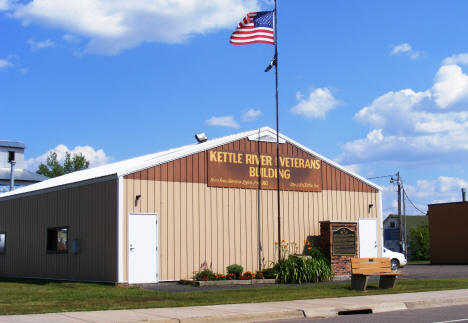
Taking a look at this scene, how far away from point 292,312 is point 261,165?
1112 centimetres

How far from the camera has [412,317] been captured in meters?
12.4

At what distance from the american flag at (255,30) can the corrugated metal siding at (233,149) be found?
12.1 feet

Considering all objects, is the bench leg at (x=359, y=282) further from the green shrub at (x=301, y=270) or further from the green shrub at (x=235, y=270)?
the green shrub at (x=235, y=270)

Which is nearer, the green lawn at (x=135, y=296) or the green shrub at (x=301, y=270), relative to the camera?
the green lawn at (x=135, y=296)

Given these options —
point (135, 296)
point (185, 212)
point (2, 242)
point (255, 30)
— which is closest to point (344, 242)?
point (185, 212)

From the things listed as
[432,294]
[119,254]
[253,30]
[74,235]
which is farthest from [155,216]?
[432,294]

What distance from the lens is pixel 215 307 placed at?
13586 mm

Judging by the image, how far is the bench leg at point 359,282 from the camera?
1758 centimetres

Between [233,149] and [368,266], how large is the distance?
7.38 meters

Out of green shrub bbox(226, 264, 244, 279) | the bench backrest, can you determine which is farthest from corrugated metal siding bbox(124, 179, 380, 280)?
the bench backrest

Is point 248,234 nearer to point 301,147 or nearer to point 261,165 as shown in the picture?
point 261,165

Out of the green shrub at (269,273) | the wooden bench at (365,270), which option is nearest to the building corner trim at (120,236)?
the green shrub at (269,273)

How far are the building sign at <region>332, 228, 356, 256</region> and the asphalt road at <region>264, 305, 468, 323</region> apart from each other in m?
9.59

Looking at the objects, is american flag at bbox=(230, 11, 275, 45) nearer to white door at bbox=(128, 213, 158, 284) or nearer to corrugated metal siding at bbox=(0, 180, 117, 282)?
corrugated metal siding at bbox=(0, 180, 117, 282)
